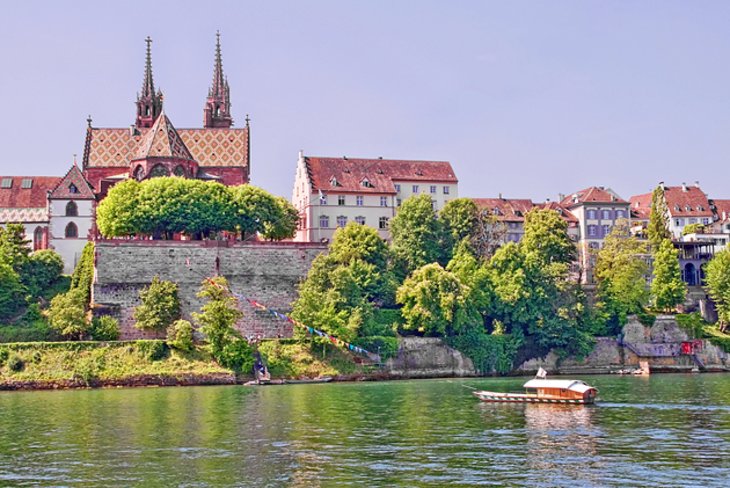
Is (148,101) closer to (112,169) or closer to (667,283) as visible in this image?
(112,169)

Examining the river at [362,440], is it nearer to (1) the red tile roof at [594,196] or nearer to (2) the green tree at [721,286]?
(2) the green tree at [721,286]

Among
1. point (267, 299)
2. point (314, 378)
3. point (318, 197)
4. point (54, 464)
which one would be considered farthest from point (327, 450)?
point (318, 197)

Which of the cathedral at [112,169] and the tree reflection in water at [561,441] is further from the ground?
the cathedral at [112,169]

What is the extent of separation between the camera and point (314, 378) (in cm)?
8150

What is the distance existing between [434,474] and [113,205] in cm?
6424

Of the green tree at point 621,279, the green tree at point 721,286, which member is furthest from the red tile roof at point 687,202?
the green tree at point 621,279

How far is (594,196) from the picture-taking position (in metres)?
126

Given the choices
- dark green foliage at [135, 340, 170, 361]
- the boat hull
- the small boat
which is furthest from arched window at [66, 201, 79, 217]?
the boat hull

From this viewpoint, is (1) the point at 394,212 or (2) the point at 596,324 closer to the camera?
(2) the point at 596,324

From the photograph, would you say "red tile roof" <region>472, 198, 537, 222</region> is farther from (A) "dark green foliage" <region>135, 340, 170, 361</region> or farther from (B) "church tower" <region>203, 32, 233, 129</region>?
(A) "dark green foliage" <region>135, 340, 170, 361</region>

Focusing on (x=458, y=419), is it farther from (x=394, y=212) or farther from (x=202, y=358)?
(x=394, y=212)

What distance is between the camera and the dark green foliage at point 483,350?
88188 mm

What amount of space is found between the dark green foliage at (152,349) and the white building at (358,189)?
2862 centimetres

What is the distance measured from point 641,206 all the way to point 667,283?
4215cm
